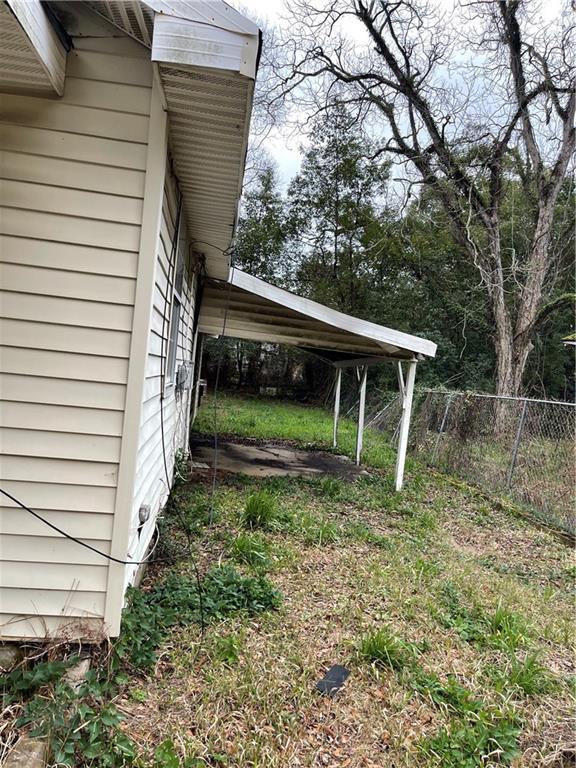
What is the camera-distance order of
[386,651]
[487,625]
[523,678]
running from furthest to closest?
[487,625] < [386,651] < [523,678]

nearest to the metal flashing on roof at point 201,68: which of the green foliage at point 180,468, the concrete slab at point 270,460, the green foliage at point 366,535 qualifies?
the green foliage at point 366,535

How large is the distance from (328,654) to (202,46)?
10.1ft

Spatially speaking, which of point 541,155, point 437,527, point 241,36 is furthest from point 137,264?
point 541,155

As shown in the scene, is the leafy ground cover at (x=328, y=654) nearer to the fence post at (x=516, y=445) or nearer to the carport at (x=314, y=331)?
the fence post at (x=516, y=445)

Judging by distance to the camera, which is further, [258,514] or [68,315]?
[258,514]

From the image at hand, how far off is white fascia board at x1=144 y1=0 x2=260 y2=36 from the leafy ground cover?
2.76 m

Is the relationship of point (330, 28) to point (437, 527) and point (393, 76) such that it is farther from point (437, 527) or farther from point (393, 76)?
point (437, 527)

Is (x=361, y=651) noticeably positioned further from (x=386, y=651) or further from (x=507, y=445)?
(x=507, y=445)

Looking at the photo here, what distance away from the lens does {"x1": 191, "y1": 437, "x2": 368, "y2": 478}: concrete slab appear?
7.57 m

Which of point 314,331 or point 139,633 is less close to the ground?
point 314,331

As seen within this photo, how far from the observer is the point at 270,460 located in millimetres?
8477

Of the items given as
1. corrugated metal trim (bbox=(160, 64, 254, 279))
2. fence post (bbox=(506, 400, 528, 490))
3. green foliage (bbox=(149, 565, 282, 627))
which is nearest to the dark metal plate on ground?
green foliage (bbox=(149, 565, 282, 627))

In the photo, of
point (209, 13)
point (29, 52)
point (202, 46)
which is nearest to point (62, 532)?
point (29, 52)

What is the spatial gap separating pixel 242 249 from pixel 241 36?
59.3 ft
